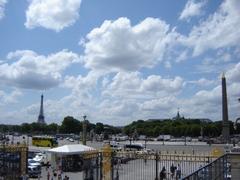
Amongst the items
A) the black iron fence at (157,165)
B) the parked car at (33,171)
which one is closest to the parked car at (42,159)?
the parked car at (33,171)

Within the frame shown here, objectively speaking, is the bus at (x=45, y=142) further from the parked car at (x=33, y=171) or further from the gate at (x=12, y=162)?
the gate at (x=12, y=162)

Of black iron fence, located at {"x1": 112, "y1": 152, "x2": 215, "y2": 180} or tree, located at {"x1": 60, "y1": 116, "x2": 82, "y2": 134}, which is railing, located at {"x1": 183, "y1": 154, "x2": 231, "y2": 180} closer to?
black iron fence, located at {"x1": 112, "y1": 152, "x2": 215, "y2": 180}

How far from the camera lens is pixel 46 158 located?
175ft

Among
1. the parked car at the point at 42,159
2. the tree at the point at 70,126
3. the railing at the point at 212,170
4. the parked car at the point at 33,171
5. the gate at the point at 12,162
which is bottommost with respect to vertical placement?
the parked car at the point at 33,171

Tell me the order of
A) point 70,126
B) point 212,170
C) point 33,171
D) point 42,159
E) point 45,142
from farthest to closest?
point 70,126 → point 45,142 → point 42,159 → point 33,171 → point 212,170

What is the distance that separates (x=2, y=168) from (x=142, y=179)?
13.5 metres

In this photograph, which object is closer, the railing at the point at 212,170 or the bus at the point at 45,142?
the railing at the point at 212,170

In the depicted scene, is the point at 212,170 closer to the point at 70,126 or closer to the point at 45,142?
the point at 45,142

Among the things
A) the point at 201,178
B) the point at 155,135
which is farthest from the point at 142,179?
the point at 155,135

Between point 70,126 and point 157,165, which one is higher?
Answer: point 70,126

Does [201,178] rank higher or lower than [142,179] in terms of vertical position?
higher

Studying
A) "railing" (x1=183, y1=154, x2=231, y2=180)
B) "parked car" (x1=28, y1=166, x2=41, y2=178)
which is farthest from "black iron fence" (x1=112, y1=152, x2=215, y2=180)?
"railing" (x1=183, y1=154, x2=231, y2=180)

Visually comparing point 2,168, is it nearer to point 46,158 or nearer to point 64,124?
point 46,158

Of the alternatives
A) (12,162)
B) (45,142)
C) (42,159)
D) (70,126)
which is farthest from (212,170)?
(70,126)
